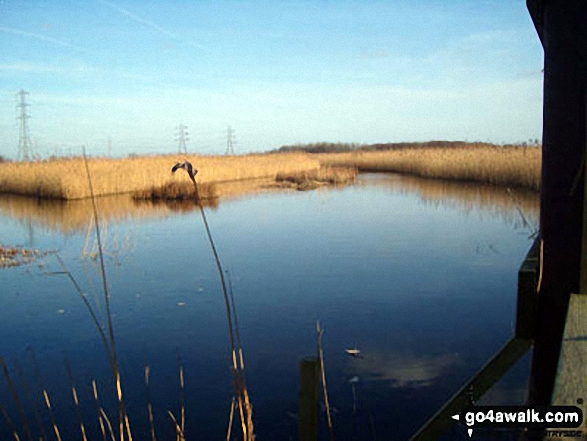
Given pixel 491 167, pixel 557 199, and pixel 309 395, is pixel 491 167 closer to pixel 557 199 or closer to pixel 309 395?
pixel 557 199

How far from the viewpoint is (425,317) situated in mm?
3787

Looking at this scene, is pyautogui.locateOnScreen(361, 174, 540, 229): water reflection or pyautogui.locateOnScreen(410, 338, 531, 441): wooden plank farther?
pyautogui.locateOnScreen(361, 174, 540, 229): water reflection

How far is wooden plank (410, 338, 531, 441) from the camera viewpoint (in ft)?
4.45

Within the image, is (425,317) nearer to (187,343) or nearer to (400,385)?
(400,385)

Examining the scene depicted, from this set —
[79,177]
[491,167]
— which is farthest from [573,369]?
[491,167]

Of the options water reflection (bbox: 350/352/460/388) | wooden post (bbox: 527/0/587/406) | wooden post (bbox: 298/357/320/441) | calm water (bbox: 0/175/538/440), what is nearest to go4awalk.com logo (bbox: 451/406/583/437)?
wooden post (bbox: 527/0/587/406)

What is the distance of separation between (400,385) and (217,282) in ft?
7.66

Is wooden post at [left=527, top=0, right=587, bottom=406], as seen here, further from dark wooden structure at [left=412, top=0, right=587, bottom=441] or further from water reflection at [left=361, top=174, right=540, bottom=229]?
water reflection at [left=361, top=174, right=540, bottom=229]

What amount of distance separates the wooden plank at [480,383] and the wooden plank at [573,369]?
498 millimetres

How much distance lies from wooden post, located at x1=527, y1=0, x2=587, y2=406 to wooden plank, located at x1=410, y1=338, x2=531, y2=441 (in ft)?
0.22

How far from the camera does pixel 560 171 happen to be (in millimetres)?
1222

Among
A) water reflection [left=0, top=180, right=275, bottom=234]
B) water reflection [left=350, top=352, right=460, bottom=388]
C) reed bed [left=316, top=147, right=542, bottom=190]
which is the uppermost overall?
reed bed [left=316, top=147, right=542, bottom=190]

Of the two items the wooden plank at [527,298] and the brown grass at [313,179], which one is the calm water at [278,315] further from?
the brown grass at [313,179]

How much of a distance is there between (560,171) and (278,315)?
9.28 feet
